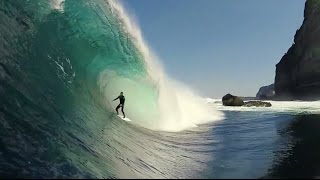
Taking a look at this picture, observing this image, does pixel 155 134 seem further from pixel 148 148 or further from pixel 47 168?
pixel 47 168

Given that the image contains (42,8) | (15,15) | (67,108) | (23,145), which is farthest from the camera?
(42,8)

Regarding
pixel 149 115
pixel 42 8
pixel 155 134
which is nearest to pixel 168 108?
pixel 149 115

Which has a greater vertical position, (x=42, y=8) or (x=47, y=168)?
(x=42, y=8)

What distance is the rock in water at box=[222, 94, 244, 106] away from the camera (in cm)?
5619

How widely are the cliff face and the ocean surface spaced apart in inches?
2328

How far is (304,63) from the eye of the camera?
3046 inches

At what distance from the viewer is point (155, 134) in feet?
52.9

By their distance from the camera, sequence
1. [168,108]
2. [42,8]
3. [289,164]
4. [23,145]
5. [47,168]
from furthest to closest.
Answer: [168,108], [42,8], [289,164], [23,145], [47,168]

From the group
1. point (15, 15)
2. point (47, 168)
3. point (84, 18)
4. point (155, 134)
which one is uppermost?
point (84, 18)

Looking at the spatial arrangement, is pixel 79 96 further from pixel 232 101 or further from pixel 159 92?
pixel 232 101

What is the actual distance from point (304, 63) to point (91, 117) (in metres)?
70.8

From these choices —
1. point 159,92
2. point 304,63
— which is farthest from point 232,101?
point 159,92

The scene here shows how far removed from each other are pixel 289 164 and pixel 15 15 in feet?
30.6

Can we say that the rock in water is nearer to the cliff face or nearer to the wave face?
the cliff face
